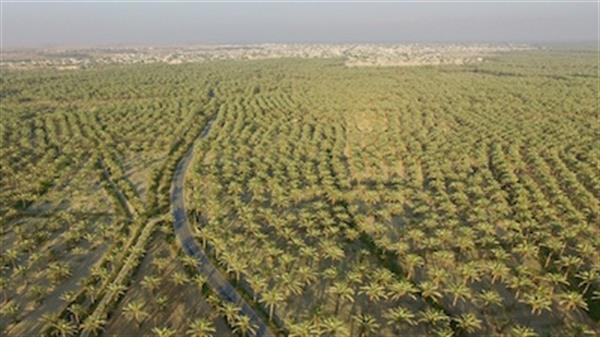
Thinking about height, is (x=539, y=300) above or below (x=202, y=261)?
above

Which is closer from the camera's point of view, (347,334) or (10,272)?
(347,334)

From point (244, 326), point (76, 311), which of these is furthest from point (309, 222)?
Answer: point (76, 311)

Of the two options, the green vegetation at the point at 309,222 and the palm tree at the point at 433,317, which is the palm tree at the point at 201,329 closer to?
the green vegetation at the point at 309,222

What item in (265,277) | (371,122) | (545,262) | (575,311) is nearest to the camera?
(575,311)

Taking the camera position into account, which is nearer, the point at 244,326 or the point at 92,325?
the point at 244,326

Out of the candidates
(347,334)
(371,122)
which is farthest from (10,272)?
(371,122)

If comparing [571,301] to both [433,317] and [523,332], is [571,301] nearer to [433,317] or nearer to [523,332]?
[523,332]

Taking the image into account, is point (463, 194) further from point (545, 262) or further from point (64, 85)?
point (64, 85)
